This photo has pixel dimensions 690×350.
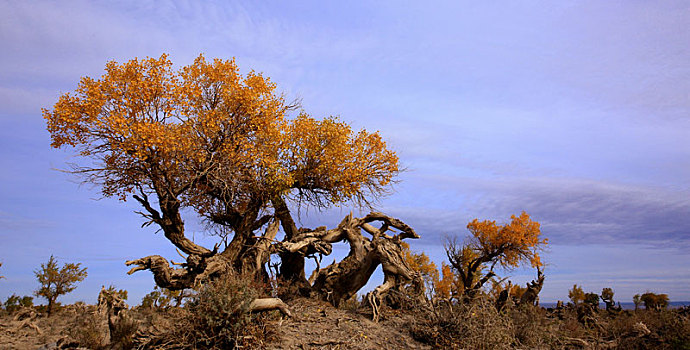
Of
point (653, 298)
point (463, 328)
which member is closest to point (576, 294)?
point (653, 298)

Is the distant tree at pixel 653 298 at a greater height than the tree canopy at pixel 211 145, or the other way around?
the tree canopy at pixel 211 145

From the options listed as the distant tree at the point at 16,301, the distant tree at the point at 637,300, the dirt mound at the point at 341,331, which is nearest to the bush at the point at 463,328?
the dirt mound at the point at 341,331

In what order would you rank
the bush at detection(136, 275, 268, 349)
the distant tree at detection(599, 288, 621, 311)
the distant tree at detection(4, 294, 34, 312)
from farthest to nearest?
the distant tree at detection(599, 288, 621, 311) < the distant tree at detection(4, 294, 34, 312) < the bush at detection(136, 275, 268, 349)

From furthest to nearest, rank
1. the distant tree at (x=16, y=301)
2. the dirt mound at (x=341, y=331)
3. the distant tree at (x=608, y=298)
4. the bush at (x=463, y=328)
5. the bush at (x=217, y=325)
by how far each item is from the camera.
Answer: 1. the distant tree at (x=608, y=298)
2. the distant tree at (x=16, y=301)
3. the bush at (x=463, y=328)
4. the dirt mound at (x=341, y=331)
5. the bush at (x=217, y=325)

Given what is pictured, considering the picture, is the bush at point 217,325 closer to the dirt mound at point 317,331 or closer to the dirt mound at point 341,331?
the dirt mound at point 317,331

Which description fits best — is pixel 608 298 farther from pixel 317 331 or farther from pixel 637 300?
pixel 317 331

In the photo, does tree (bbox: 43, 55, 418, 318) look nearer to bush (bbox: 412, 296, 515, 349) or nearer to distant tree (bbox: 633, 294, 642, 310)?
bush (bbox: 412, 296, 515, 349)

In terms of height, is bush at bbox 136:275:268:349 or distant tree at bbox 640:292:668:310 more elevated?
bush at bbox 136:275:268:349

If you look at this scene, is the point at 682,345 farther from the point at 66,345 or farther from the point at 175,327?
the point at 66,345

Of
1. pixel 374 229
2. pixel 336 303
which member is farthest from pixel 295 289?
pixel 374 229

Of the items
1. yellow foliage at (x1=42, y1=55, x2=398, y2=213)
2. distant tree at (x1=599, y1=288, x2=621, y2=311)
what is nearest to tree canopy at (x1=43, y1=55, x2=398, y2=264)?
yellow foliage at (x1=42, y1=55, x2=398, y2=213)

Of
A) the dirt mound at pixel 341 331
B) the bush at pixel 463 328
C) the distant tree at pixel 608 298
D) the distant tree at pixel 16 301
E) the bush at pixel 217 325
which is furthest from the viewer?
the distant tree at pixel 608 298

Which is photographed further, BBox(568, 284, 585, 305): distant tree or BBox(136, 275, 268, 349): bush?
BBox(568, 284, 585, 305): distant tree

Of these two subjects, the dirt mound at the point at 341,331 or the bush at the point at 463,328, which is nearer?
the dirt mound at the point at 341,331
